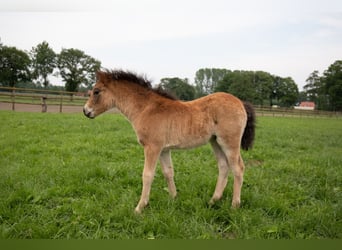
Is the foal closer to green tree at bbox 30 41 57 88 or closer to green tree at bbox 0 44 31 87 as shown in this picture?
green tree at bbox 0 44 31 87

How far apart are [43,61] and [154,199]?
28.1m

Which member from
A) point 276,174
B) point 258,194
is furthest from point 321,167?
point 258,194

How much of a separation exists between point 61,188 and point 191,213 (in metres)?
2.02

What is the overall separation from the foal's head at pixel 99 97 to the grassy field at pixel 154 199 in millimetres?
1198

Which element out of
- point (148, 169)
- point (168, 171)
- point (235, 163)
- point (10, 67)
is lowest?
point (168, 171)

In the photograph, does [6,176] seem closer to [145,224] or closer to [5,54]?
[145,224]

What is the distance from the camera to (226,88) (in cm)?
500

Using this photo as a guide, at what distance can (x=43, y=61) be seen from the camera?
26.1 m

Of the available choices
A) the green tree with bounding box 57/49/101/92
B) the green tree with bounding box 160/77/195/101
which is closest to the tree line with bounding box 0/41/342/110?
the green tree with bounding box 160/77/195/101

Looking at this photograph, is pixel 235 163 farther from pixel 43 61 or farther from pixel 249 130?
pixel 43 61

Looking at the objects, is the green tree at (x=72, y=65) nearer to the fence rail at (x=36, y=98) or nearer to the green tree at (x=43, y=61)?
the green tree at (x=43, y=61)

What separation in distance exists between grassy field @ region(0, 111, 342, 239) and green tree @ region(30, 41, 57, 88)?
2167 cm

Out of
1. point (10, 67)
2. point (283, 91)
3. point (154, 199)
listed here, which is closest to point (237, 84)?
point (154, 199)

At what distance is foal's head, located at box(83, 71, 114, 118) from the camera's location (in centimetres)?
339
